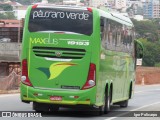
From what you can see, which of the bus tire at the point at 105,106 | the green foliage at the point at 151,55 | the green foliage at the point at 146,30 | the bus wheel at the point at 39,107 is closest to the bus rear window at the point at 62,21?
the bus wheel at the point at 39,107

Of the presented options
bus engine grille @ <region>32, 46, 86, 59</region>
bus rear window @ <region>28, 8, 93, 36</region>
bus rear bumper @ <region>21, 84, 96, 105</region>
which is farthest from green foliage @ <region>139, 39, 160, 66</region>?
bus rear bumper @ <region>21, 84, 96, 105</region>

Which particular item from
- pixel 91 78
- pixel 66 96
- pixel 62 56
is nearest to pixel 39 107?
pixel 66 96

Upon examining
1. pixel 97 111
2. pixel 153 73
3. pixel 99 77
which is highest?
pixel 99 77

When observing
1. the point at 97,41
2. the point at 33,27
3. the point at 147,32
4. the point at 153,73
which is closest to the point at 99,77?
the point at 97,41

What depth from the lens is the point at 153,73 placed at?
87938 millimetres

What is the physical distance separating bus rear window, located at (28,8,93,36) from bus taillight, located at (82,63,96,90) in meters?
1.06

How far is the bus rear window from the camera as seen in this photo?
65.2 feet

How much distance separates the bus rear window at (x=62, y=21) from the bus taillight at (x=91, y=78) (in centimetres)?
106

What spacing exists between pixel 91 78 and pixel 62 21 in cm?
186

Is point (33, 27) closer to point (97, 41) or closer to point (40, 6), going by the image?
point (40, 6)

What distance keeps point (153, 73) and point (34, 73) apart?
69.0 m

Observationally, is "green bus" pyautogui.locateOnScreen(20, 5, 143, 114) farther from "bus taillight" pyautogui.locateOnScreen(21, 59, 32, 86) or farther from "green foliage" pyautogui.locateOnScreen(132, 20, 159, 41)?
"green foliage" pyautogui.locateOnScreen(132, 20, 159, 41)

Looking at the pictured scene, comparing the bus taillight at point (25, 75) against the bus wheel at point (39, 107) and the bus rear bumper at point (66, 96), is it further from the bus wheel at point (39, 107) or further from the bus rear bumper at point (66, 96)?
the bus wheel at point (39, 107)

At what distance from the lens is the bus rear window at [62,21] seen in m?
19.9
